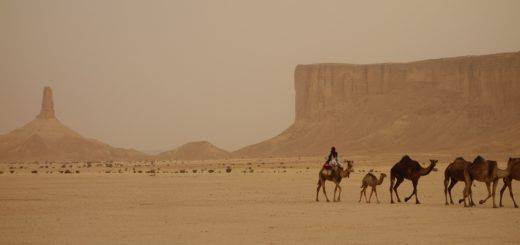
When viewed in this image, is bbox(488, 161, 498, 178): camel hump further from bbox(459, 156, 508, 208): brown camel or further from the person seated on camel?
the person seated on camel

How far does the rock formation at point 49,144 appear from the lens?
133 m

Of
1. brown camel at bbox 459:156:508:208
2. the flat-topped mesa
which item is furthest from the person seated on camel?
the flat-topped mesa

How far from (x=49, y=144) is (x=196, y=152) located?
26321 mm

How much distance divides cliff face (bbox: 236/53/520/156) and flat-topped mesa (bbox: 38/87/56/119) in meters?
47.5

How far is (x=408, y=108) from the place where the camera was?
113 metres

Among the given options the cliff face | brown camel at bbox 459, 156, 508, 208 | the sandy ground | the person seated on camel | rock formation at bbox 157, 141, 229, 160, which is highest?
the cliff face

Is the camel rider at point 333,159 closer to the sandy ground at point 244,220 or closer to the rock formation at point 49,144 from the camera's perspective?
the sandy ground at point 244,220

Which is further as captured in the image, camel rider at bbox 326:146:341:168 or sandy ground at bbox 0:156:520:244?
camel rider at bbox 326:146:341:168

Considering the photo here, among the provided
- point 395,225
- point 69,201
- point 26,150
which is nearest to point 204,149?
point 26,150

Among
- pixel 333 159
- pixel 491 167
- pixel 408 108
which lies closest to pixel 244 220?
pixel 333 159

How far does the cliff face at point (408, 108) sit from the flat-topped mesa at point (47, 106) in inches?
1871

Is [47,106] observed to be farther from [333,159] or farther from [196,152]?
[333,159]

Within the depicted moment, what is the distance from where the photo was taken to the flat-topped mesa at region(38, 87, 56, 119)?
152 metres

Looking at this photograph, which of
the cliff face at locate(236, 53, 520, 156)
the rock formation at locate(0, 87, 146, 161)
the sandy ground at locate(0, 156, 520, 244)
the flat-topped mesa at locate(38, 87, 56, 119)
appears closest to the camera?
the sandy ground at locate(0, 156, 520, 244)
